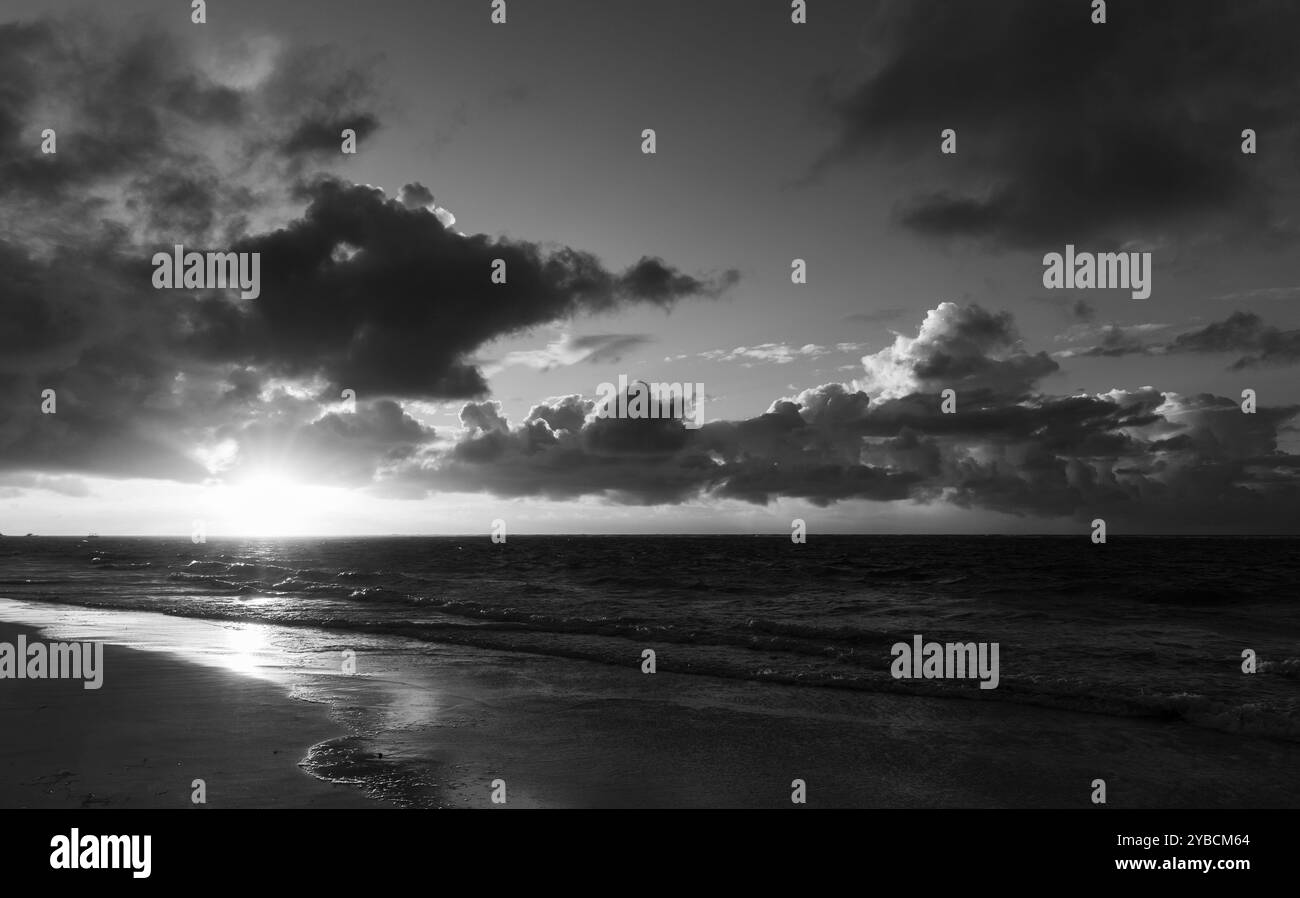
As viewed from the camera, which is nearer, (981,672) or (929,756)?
(929,756)

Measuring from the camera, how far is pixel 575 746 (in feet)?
31.3

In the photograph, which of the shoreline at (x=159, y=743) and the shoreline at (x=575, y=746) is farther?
the shoreline at (x=575, y=746)

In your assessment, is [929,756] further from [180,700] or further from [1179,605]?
[1179,605]

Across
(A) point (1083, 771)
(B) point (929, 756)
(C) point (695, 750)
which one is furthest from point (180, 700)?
(A) point (1083, 771)

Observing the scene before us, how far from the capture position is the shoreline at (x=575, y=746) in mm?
7750

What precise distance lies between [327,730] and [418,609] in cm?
1873

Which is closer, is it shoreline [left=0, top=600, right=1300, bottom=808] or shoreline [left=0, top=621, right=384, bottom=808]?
shoreline [left=0, top=621, right=384, bottom=808]

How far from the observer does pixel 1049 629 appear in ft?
75.9

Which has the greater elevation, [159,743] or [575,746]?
[159,743]

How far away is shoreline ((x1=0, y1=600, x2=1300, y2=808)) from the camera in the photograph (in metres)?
7.75

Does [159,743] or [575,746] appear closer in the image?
[159,743]
